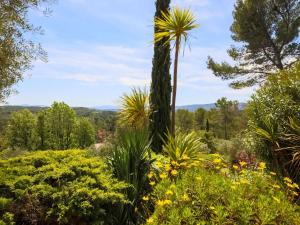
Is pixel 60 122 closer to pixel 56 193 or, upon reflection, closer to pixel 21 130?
pixel 21 130

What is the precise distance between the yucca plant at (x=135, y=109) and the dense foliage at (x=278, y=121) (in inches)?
183

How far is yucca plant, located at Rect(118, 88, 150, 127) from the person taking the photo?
1095cm

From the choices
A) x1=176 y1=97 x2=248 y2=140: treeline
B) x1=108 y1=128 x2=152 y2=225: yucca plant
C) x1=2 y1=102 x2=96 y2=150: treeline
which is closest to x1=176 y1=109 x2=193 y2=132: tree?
x1=176 y1=97 x2=248 y2=140: treeline

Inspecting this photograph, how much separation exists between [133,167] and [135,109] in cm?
589

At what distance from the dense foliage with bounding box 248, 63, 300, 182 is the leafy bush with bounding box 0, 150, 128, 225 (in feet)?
10.1

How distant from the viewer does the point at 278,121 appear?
6219 millimetres

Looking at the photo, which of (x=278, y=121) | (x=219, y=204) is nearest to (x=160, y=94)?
(x=278, y=121)

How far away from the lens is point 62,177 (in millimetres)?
4062

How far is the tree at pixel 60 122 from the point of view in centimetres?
2951

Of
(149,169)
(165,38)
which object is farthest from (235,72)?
(149,169)

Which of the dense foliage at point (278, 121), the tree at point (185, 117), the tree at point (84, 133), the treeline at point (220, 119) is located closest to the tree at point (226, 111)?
the treeline at point (220, 119)

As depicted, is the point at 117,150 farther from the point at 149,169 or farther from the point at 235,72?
the point at 235,72

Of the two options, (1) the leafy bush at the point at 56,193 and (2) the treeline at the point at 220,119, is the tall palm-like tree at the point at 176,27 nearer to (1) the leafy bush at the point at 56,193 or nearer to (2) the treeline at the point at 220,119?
(1) the leafy bush at the point at 56,193

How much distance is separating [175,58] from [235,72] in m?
11.4
